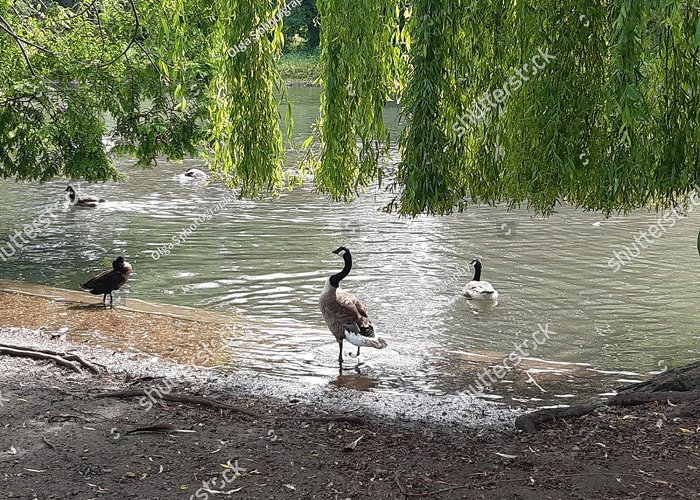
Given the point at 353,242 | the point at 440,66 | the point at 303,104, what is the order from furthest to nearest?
the point at 303,104, the point at 353,242, the point at 440,66

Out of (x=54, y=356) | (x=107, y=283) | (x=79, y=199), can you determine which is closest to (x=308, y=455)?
(x=54, y=356)

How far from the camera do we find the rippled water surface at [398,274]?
36.4ft

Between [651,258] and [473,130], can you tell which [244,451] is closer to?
[473,130]

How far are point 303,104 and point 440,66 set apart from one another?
43222 millimetres

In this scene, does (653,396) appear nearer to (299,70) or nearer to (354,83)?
(354,83)

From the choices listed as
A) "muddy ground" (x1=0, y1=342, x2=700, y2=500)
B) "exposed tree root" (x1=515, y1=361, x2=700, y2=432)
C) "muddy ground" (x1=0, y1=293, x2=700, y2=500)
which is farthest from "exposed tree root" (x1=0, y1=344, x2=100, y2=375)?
"exposed tree root" (x1=515, y1=361, x2=700, y2=432)

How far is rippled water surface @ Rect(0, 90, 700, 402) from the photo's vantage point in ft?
36.4

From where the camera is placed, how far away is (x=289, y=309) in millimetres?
13391

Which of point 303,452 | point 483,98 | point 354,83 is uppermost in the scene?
point 354,83

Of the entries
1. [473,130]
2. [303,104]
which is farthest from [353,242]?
[303,104]

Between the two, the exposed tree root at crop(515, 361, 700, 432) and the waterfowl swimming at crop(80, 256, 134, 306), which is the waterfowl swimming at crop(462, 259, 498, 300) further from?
the exposed tree root at crop(515, 361, 700, 432)

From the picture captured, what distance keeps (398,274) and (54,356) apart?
7955 mm

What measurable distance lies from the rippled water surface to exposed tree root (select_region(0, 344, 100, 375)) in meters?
1.90

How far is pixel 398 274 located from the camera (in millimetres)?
15781
